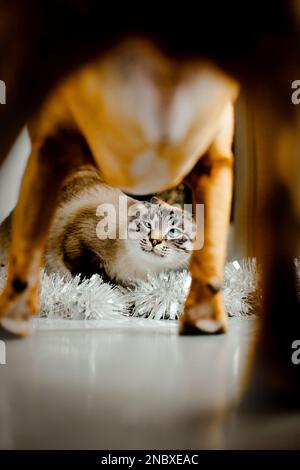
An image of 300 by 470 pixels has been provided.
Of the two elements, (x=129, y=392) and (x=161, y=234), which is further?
(x=161, y=234)

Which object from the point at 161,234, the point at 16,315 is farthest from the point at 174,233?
the point at 16,315

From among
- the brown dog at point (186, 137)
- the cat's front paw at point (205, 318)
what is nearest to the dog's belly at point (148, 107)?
the brown dog at point (186, 137)

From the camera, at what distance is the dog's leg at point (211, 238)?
1.12 feet

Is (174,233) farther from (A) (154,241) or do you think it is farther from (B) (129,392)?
(B) (129,392)

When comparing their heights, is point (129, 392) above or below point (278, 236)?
below

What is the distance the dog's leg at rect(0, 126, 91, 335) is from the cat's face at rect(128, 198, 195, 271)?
0.07 metres

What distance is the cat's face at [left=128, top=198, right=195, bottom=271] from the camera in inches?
14.5

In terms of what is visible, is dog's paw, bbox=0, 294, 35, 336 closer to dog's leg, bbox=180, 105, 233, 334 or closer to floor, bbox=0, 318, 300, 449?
floor, bbox=0, 318, 300, 449

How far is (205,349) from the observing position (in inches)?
12.7

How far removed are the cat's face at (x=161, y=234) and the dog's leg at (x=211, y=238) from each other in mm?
17

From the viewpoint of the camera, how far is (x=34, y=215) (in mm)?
347

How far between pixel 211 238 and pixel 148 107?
11cm
